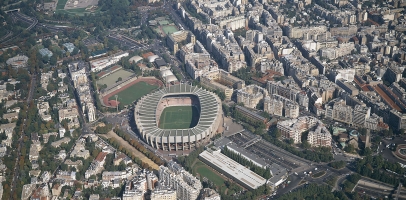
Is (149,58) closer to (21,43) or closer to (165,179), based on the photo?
(21,43)

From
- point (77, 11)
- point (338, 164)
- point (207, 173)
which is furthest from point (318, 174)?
point (77, 11)

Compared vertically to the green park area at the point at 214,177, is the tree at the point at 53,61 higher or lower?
higher

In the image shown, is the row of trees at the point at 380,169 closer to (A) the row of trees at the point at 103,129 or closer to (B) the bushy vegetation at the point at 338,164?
(B) the bushy vegetation at the point at 338,164

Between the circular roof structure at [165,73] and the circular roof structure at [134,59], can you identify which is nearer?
the circular roof structure at [165,73]

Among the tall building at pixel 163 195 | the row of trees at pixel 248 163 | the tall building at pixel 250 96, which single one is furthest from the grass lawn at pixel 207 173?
the tall building at pixel 250 96

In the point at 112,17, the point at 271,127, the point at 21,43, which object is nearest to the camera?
the point at 271,127

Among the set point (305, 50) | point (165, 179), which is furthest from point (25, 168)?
point (305, 50)

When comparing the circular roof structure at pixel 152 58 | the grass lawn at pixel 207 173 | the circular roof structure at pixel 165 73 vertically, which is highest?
the circular roof structure at pixel 152 58
